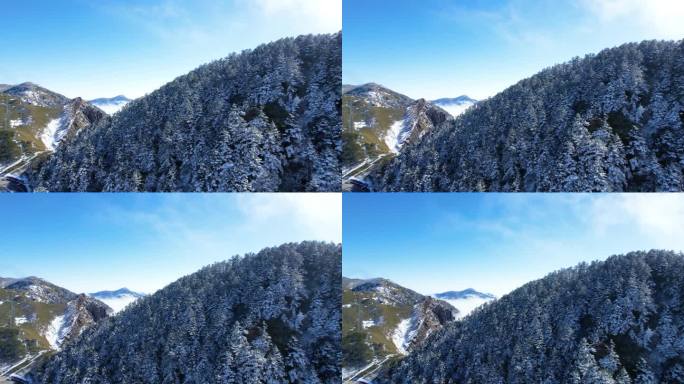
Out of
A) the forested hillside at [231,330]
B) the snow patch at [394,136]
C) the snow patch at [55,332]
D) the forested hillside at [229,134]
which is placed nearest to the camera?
the forested hillside at [231,330]

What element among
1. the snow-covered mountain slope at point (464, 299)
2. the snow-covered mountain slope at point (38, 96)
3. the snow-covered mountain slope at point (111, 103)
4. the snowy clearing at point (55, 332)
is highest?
the snow-covered mountain slope at point (38, 96)

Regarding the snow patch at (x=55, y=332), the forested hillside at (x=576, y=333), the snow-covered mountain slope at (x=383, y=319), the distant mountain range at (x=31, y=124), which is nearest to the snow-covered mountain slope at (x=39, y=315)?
the snow patch at (x=55, y=332)

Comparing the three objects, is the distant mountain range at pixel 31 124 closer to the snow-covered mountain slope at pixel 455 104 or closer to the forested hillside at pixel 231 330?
the forested hillside at pixel 231 330

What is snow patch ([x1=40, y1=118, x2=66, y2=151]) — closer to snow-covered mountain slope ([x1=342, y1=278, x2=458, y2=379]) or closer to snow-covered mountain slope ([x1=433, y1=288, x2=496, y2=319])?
snow-covered mountain slope ([x1=342, y1=278, x2=458, y2=379])

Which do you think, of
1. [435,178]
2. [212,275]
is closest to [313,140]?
[435,178]

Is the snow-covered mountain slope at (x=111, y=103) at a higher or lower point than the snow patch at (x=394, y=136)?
higher

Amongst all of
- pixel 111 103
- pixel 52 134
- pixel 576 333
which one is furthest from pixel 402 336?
pixel 52 134

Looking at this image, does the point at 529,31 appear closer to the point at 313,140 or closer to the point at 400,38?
the point at 400,38
